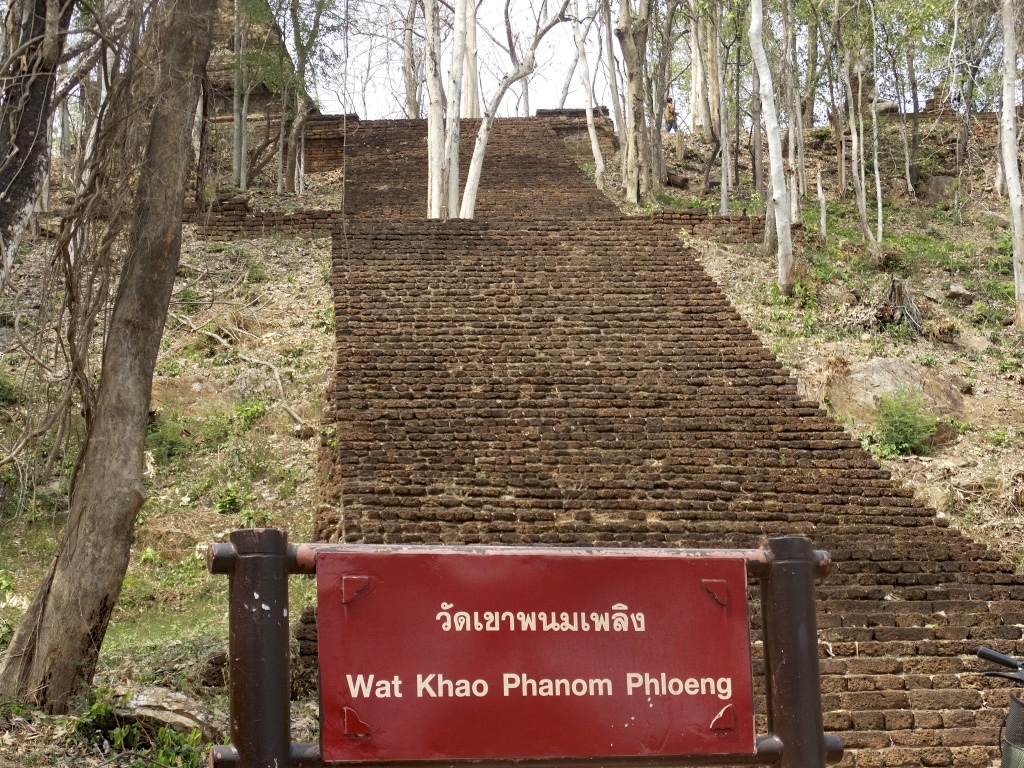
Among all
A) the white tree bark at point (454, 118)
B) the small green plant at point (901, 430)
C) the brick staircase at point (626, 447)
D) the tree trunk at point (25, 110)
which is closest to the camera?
the tree trunk at point (25, 110)

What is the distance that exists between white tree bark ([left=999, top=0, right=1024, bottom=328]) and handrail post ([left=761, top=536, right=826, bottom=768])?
1333 cm

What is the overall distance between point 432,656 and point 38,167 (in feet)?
14.3

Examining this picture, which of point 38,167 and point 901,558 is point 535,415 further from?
point 38,167

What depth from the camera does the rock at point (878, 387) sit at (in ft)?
38.8

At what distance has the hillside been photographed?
9.05m

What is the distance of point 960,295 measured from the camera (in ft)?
51.7

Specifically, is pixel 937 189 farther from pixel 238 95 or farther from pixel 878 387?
pixel 238 95

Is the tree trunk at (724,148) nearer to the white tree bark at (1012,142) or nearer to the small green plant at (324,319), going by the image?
the white tree bark at (1012,142)

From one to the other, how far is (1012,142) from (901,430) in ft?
16.2

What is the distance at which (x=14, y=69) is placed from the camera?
5.37 m

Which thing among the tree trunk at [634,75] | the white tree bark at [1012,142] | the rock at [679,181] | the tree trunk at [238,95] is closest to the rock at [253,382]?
the tree trunk at [238,95]

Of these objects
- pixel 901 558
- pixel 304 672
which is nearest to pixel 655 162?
pixel 901 558

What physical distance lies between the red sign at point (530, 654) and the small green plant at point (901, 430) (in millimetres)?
9664

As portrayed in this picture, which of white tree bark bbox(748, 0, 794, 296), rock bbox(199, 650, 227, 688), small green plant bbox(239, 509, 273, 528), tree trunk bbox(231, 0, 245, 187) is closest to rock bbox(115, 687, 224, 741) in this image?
rock bbox(199, 650, 227, 688)
